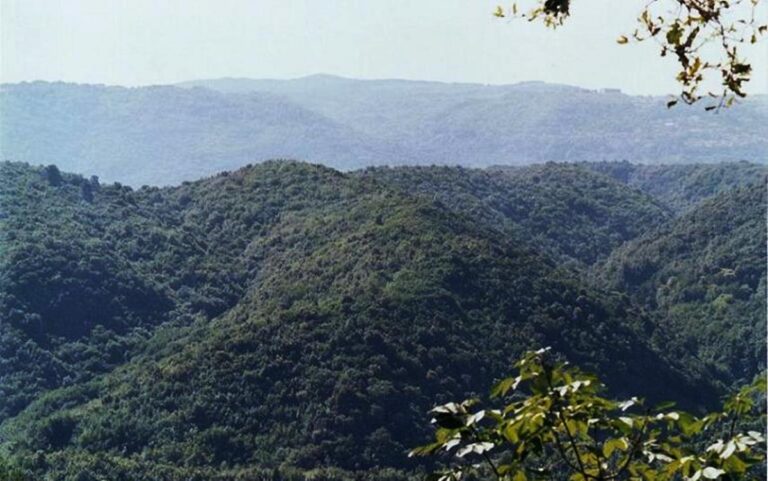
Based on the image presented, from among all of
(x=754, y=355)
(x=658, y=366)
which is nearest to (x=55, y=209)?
(x=658, y=366)

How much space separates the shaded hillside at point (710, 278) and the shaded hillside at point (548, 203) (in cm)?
501

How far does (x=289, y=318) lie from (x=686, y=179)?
78483mm

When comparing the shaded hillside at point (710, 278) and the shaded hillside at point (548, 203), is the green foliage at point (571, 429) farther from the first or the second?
the shaded hillside at point (548, 203)

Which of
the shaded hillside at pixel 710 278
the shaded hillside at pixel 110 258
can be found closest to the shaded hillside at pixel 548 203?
the shaded hillside at pixel 710 278

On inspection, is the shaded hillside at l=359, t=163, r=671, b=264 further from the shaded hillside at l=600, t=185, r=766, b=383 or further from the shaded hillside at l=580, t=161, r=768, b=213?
the shaded hillside at l=580, t=161, r=768, b=213

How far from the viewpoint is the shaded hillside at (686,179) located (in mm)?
104375

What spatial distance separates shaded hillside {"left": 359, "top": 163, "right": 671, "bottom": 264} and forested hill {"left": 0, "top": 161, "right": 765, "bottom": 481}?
5108 mm

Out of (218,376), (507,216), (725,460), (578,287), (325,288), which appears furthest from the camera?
(507,216)

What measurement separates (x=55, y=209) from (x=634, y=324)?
1240 inches

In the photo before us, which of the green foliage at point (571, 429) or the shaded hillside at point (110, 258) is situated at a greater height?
the green foliage at point (571, 429)

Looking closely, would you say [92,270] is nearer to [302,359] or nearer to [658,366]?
[302,359]

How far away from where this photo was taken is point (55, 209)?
6059 centimetres

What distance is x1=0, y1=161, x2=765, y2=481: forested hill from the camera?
3856 centimetres

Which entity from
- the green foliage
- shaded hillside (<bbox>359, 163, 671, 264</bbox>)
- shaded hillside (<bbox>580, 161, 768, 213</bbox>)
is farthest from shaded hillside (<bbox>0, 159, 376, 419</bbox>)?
shaded hillside (<bbox>580, 161, 768, 213</bbox>)
